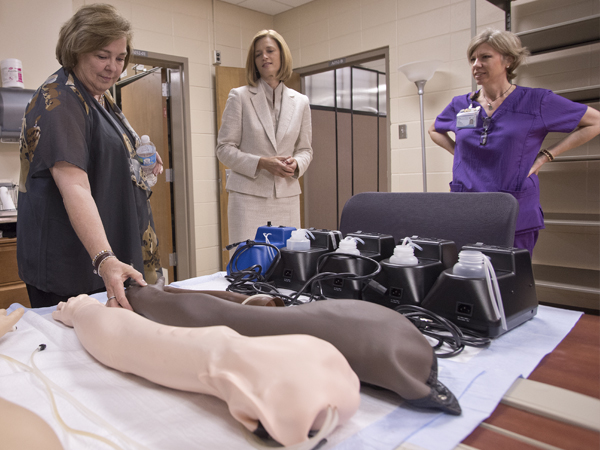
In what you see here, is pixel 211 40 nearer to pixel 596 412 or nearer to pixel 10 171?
pixel 10 171

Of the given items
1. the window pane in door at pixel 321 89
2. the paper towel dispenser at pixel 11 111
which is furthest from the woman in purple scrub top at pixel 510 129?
the window pane in door at pixel 321 89

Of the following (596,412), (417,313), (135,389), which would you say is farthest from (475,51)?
(135,389)

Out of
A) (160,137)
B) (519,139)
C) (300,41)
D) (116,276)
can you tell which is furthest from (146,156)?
(300,41)

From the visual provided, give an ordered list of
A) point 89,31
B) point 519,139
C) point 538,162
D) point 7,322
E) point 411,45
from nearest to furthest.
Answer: point 7,322, point 89,31, point 519,139, point 538,162, point 411,45

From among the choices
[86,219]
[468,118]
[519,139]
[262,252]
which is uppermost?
[468,118]

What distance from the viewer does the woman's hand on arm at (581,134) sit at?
2.09 metres

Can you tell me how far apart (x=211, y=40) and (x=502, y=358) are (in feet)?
12.8

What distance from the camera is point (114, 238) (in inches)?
49.1

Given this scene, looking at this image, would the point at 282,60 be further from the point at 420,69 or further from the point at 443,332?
the point at 443,332

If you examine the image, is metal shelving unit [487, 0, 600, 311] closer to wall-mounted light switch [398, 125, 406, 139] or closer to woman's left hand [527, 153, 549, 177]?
woman's left hand [527, 153, 549, 177]

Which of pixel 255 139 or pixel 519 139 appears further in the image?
pixel 255 139

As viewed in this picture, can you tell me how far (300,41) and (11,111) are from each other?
2.56 m

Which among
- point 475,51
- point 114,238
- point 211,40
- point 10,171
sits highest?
point 211,40

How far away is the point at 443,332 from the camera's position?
833mm
